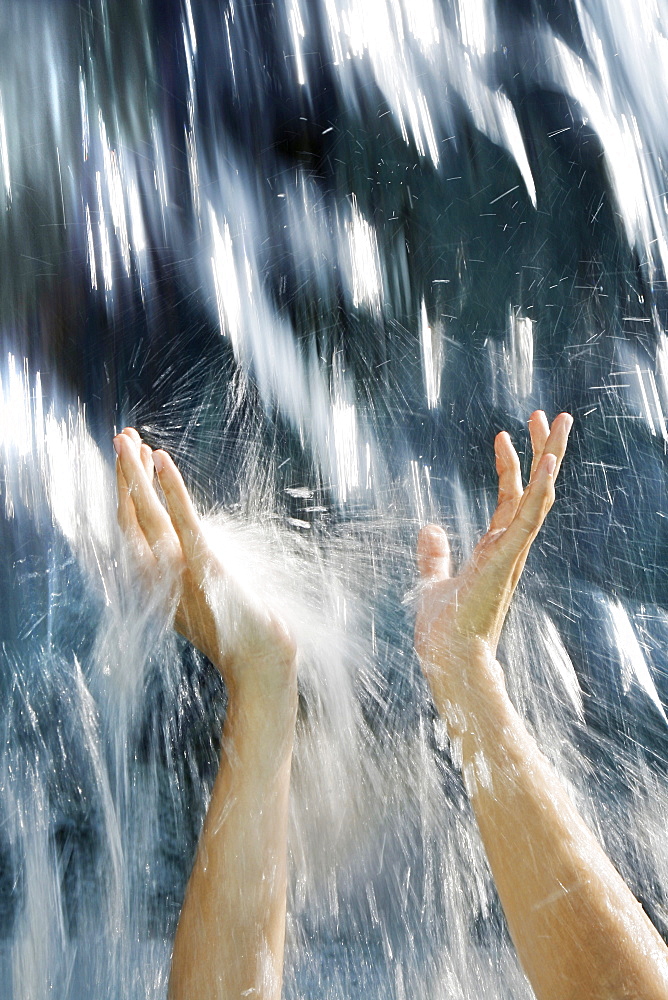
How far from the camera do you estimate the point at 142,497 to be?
2.37ft

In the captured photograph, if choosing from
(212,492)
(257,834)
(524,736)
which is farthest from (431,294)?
(257,834)

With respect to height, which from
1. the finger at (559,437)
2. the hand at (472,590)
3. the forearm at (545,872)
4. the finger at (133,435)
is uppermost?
the finger at (133,435)

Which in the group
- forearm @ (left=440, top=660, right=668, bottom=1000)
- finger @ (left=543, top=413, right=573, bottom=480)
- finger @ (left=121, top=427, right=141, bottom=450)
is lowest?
forearm @ (left=440, top=660, right=668, bottom=1000)

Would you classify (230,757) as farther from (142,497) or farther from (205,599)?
(142,497)

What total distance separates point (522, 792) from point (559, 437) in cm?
37

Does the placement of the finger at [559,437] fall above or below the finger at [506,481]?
above

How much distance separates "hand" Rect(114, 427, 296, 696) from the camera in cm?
71

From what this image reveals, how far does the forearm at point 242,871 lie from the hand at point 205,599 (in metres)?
0.03

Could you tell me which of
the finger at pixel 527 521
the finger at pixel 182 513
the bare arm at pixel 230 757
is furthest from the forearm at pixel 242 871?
the finger at pixel 527 521

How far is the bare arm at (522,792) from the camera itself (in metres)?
0.58

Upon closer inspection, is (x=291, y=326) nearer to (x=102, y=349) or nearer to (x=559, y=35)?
(x=102, y=349)

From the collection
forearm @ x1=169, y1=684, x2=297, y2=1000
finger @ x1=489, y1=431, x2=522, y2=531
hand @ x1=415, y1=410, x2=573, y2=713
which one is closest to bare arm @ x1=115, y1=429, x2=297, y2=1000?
forearm @ x1=169, y1=684, x2=297, y2=1000

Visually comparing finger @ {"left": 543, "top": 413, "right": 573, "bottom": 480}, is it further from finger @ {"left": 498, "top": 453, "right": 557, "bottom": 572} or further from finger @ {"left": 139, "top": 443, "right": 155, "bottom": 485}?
finger @ {"left": 139, "top": 443, "right": 155, "bottom": 485}

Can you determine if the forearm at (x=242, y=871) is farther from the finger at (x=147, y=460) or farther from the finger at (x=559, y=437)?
the finger at (x=559, y=437)
